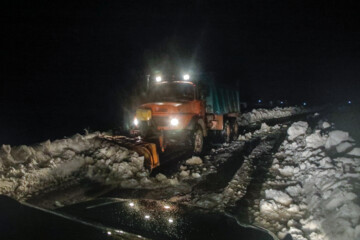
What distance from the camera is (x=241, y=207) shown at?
17.1 ft

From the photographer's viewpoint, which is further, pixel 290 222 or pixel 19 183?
pixel 19 183

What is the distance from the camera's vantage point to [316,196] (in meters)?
4.94

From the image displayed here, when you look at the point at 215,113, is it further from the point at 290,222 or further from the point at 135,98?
the point at 290,222

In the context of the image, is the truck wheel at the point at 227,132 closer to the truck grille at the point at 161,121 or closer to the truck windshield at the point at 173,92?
the truck windshield at the point at 173,92

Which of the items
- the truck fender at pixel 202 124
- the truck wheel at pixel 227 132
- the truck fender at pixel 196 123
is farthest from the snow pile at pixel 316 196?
the truck wheel at pixel 227 132

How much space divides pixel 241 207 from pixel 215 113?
7.52m

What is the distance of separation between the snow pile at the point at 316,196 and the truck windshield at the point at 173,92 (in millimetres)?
4178

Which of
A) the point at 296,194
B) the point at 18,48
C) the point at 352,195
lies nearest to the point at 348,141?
the point at 296,194

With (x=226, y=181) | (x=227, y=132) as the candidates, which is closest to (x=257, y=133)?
(x=227, y=132)

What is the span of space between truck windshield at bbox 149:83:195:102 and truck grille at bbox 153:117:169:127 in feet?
3.03

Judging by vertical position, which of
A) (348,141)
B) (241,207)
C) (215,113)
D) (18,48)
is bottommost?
(241,207)

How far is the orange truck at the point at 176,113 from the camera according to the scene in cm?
941

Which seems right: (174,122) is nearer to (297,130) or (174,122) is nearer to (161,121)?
(161,121)

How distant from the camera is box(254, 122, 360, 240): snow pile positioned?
3904 millimetres
